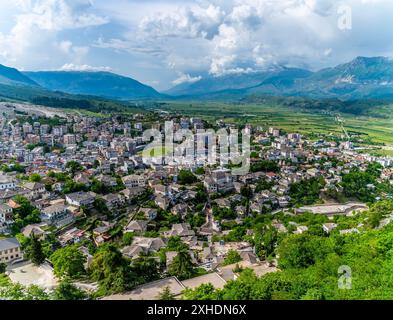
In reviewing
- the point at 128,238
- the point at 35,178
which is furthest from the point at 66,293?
the point at 35,178

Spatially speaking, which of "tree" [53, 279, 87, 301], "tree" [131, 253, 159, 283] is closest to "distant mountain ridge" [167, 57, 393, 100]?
"tree" [131, 253, 159, 283]

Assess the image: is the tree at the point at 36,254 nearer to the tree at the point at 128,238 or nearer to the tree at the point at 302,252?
the tree at the point at 128,238

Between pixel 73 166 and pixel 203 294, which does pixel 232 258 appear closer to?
pixel 203 294

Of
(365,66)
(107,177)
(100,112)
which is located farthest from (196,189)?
(365,66)

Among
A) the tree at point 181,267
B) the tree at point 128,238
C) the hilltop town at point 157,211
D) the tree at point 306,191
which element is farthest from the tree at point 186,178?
the tree at point 181,267

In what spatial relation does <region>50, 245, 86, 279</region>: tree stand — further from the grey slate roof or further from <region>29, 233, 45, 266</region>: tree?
the grey slate roof
